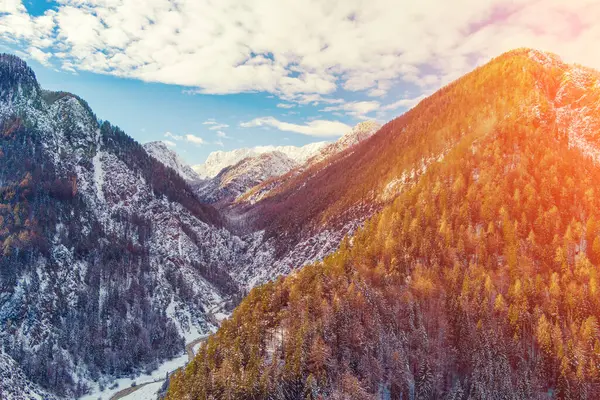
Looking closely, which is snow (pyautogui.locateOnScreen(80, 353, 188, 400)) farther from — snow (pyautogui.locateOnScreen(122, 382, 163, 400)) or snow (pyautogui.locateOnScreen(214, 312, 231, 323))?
snow (pyautogui.locateOnScreen(214, 312, 231, 323))

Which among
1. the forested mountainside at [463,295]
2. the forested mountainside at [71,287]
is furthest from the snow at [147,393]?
the forested mountainside at [463,295]

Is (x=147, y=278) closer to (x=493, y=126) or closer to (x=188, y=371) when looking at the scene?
(x=188, y=371)

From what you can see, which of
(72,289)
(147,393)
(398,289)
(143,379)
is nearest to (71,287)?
(72,289)

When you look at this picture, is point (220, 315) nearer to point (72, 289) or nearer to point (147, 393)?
point (147, 393)

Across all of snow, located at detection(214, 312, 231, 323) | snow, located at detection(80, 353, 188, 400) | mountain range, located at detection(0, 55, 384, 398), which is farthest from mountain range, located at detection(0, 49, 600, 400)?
snow, located at detection(80, 353, 188, 400)

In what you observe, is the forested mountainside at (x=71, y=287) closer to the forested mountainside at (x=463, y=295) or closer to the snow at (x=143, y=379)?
the snow at (x=143, y=379)

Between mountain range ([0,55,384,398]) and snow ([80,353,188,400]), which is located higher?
mountain range ([0,55,384,398])
